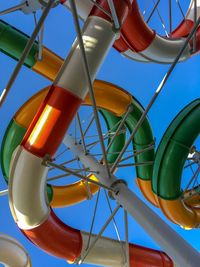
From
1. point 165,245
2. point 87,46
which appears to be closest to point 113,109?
point 87,46

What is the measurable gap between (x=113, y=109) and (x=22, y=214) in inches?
133

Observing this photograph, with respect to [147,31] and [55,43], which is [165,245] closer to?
[147,31]

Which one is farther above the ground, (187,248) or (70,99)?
(70,99)

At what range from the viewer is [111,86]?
764 cm

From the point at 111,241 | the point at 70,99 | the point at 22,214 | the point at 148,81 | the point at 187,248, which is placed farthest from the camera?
the point at 148,81

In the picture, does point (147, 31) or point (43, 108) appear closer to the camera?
point (43, 108)

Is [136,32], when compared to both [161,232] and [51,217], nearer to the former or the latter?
[51,217]

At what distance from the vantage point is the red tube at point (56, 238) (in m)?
5.45

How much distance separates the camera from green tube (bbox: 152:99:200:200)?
626 cm

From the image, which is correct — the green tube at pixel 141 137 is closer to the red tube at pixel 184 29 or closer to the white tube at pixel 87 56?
the red tube at pixel 184 29

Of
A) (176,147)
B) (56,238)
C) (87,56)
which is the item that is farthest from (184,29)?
(56,238)

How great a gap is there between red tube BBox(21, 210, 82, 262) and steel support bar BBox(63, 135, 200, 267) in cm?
109

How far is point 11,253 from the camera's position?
6.62 meters

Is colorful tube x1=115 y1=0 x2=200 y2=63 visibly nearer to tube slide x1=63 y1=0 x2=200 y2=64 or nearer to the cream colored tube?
tube slide x1=63 y1=0 x2=200 y2=64
